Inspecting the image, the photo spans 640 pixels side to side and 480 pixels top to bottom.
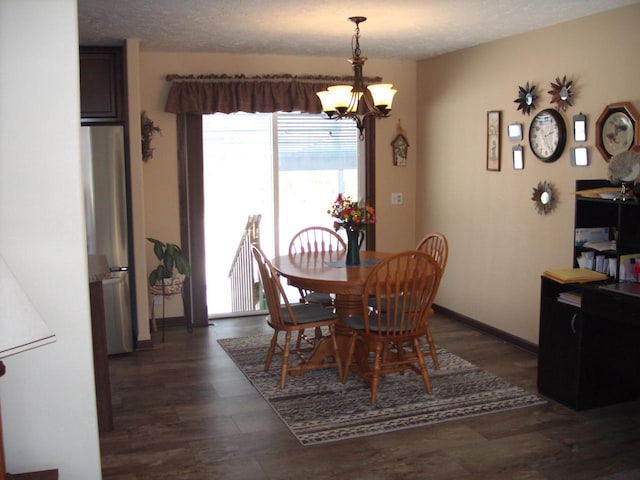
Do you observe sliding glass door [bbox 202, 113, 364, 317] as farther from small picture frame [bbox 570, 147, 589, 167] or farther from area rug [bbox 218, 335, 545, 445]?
small picture frame [bbox 570, 147, 589, 167]

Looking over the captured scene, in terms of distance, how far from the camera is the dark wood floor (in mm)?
3102

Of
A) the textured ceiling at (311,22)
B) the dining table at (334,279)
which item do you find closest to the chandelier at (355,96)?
the textured ceiling at (311,22)

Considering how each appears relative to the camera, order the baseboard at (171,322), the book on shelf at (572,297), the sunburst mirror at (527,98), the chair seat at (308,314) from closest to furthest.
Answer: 1. the book on shelf at (572,297)
2. the chair seat at (308,314)
3. the sunburst mirror at (527,98)
4. the baseboard at (171,322)

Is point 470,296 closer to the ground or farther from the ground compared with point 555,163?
closer to the ground

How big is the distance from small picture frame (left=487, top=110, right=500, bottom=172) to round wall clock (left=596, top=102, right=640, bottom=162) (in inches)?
42.3

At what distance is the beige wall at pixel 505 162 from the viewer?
420 cm

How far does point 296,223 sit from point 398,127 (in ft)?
4.38

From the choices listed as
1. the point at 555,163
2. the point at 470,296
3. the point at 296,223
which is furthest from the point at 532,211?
the point at 296,223

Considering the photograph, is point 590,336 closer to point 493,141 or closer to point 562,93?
point 562,93

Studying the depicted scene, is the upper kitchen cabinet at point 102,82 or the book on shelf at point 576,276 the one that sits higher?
the upper kitchen cabinet at point 102,82

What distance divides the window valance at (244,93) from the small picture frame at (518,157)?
5.57ft

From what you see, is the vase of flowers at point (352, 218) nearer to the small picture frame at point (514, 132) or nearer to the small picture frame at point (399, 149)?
the small picture frame at point (514, 132)

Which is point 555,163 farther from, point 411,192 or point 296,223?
point 296,223

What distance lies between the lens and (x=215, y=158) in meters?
5.86
